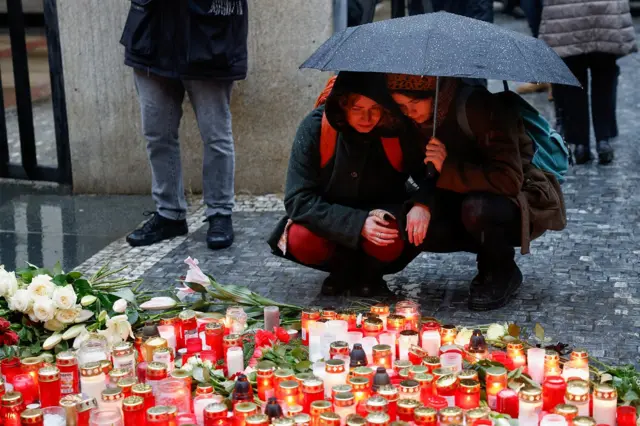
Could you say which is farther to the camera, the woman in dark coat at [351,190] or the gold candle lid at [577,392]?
the woman in dark coat at [351,190]

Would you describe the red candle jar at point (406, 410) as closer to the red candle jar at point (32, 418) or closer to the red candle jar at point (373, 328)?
the red candle jar at point (373, 328)

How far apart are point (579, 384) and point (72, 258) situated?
3132mm

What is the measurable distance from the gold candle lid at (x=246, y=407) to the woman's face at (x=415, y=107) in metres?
1.62

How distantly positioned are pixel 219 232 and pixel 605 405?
2.79m

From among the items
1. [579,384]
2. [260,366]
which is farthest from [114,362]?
[579,384]

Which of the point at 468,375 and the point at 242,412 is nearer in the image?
the point at 242,412

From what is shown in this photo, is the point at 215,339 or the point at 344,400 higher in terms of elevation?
the point at 344,400

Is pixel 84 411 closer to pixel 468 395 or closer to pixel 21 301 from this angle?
pixel 21 301

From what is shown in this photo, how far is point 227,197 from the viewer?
17.7 feet

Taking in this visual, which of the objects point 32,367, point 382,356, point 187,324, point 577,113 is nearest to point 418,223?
point 382,356

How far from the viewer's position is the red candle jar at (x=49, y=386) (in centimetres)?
316

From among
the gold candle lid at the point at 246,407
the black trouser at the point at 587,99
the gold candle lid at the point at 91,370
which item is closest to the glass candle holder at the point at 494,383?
the gold candle lid at the point at 246,407

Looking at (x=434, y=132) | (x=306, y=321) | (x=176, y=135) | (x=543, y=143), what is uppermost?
(x=434, y=132)

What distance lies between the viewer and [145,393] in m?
2.96
